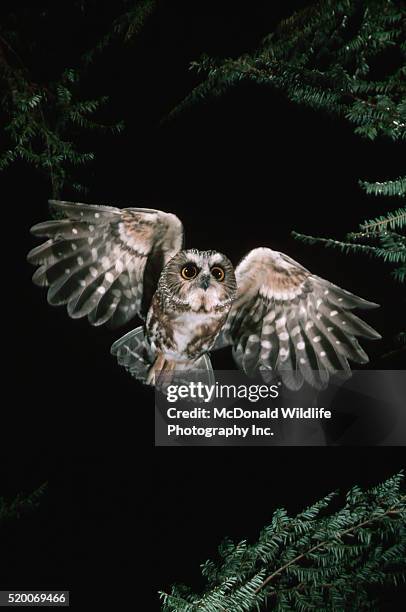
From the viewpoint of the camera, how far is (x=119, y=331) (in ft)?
5.29

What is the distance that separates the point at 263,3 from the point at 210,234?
0.57 meters

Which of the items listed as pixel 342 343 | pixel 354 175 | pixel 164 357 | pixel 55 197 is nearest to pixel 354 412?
pixel 342 343

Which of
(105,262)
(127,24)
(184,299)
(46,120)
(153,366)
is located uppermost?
(127,24)

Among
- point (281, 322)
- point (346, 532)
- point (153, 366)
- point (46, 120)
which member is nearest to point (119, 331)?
point (153, 366)

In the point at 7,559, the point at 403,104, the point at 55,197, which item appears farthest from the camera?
the point at 7,559

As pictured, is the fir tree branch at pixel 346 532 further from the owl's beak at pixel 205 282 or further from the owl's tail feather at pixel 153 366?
the owl's beak at pixel 205 282

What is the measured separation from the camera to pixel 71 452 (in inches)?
65.5

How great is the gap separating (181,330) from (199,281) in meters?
0.12

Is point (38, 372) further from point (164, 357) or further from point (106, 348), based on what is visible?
point (164, 357)

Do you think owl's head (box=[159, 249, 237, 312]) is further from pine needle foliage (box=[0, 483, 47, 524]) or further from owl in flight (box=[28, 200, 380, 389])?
pine needle foliage (box=[0, 483, 47, 524])

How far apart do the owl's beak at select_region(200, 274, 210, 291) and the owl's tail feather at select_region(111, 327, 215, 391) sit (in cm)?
17

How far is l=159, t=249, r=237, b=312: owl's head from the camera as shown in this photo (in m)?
1.53

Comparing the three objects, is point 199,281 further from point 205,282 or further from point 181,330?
point 181,330

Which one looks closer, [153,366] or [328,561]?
[328,561]
